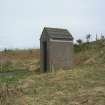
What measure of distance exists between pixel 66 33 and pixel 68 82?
7607mm

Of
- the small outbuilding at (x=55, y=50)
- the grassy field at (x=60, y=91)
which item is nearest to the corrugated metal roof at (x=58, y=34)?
the small outbuilding at (x=55, y=50)

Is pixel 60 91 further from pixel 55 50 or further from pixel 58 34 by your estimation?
pixel 58 34

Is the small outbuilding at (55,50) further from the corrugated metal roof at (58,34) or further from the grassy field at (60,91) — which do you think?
the grassy field at (60,91)

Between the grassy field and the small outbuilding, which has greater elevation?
the small outbuilding

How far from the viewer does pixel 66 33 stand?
63.7 feet

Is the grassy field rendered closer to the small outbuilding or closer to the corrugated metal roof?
the small outbuilding

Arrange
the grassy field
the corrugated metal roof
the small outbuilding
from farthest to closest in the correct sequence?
the corrugated metal roof < the small outbuilding < the grassy field

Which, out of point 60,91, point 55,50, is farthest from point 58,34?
point 60,91

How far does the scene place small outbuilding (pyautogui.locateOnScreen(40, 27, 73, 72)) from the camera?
17859mm

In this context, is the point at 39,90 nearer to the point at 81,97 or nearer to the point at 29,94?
the point at 29,94

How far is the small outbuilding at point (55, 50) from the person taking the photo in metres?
17.9

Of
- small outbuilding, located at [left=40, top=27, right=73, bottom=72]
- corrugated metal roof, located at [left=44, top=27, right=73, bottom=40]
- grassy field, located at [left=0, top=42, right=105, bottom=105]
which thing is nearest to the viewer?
grassy field, located at [left=0, top=42, right=105, bottom=105]

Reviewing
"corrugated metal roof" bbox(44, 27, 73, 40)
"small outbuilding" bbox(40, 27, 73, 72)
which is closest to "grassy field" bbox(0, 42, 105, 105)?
"small outbuilding" bbox(40, 27, 73, 72)

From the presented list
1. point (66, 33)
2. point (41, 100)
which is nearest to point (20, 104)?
point (41, 100)
